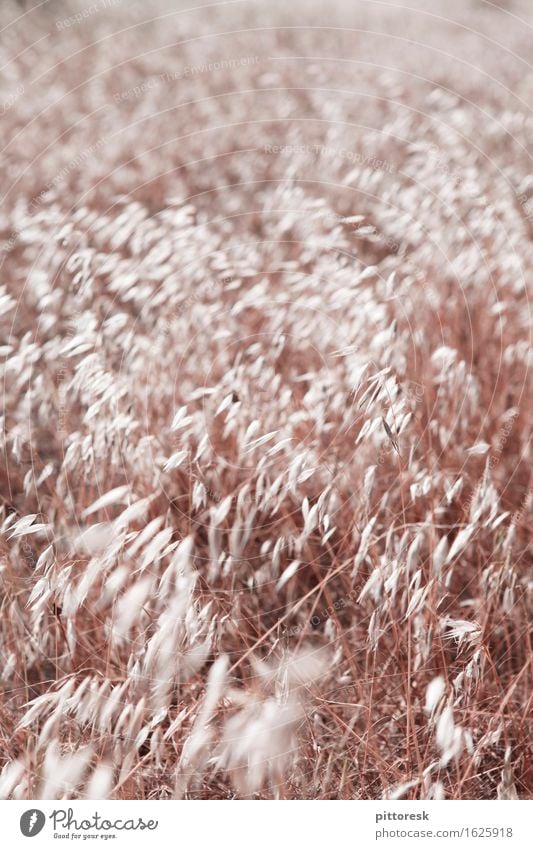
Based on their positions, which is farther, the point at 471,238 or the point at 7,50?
the point at 7,50

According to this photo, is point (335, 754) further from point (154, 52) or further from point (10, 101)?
point (154, 52)

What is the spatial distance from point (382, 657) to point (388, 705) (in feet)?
0.26
